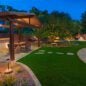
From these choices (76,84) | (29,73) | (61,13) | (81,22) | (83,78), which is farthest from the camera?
(61,13)

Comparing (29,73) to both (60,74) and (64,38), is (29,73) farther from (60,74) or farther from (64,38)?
(64,38)

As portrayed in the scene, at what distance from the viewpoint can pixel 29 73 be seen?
10.1 metres

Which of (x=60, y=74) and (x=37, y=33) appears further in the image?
(x=37, y=33)

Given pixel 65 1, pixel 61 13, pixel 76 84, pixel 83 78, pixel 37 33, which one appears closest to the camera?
pixel 76 84

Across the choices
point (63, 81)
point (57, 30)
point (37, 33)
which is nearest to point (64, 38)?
point (57, 30)

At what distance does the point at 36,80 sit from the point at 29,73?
1.20 meters

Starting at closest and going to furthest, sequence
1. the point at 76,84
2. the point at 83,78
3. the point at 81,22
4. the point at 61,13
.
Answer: the point at 76,84 → the point at 83,78 → the point at 81,22 → the point at 61,13

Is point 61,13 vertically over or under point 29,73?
over

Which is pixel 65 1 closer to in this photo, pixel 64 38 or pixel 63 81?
pixel 64 38

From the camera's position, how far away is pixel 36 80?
29.5ft

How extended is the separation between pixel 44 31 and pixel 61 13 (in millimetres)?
42403

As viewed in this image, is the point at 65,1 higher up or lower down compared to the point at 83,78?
higher up

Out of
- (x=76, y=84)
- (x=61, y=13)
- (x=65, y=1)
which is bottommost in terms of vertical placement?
(x=76, y=84)

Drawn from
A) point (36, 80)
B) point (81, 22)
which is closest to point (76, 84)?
point (36, 80)
